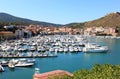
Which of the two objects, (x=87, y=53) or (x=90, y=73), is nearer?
(x=90, y=73)

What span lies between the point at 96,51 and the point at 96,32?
97.0m

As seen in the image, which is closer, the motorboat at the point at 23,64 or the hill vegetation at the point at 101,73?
the hill vegetation at the point at 101,73

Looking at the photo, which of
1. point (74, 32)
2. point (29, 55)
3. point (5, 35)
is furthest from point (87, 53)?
point (74, 32)

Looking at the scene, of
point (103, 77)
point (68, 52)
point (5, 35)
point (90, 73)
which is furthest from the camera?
point (5, 35)

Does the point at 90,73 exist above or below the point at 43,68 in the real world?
above

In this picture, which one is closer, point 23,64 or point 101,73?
point 101,73

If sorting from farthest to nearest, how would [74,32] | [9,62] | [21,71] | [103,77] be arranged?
1. [74,32]
2. [9,62]
3. [21,71]
4. [103,77]

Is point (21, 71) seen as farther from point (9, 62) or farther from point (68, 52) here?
point (68, 52)

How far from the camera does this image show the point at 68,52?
69.5 metres

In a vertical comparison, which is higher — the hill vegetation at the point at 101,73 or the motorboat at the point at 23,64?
the hill vegetation at the point at 101,73

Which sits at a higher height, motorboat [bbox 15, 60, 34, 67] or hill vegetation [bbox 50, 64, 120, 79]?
hill vegetation [bbox 50, 64, 120, 79]

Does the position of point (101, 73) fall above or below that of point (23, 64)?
above

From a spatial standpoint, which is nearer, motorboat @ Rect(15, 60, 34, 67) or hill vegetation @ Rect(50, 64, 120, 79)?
hill vegetation @ Rect(50, 64, 120, 79)

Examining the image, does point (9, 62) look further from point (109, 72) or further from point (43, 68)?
point (109, 72)
